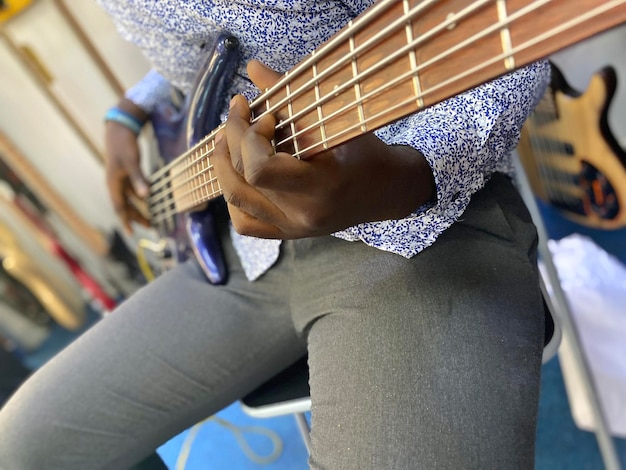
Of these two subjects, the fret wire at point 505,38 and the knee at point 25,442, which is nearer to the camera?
the fret wire at point 505,38

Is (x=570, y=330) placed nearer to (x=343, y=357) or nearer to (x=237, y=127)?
(x=343, y=357)

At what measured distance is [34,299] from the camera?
168cm

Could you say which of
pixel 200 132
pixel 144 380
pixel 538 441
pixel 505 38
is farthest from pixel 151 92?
pixel 538 441

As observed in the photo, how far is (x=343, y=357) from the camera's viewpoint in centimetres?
51

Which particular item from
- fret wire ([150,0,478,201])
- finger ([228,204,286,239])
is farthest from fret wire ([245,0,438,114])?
finger ([228,204,286,239])

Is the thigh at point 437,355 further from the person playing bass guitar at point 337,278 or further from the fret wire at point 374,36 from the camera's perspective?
the fret wire at point 374,36

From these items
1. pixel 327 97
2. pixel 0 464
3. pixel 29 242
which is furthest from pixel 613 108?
pixel 29 242

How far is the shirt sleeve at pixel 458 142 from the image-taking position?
18.3 inches

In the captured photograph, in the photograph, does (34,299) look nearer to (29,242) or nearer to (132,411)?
(29,242)

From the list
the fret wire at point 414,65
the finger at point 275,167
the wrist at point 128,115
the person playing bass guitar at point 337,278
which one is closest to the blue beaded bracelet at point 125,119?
the wrist at point 128,115

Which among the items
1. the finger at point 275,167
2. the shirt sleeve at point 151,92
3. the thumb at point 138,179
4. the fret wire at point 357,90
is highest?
the fret wire at point 357,90

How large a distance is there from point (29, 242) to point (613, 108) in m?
1.76

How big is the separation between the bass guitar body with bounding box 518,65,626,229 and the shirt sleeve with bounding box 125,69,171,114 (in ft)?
2.42

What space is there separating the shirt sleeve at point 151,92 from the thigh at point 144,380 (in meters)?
0.41
